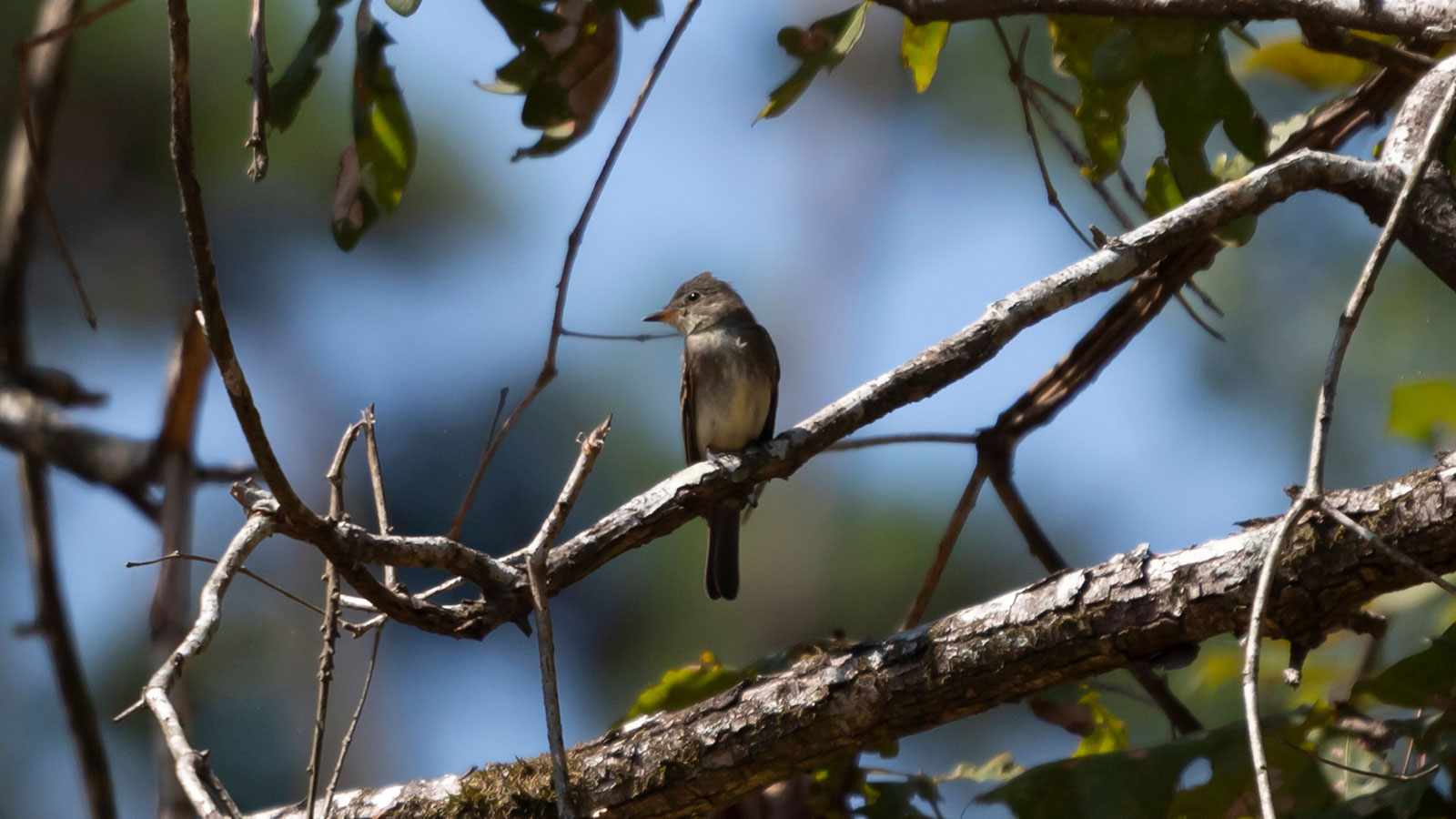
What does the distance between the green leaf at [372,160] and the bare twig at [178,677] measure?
1.35 m

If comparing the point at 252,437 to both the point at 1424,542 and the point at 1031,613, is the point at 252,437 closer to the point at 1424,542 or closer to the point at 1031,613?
the point at 1031,613

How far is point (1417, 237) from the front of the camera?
8.84 ft

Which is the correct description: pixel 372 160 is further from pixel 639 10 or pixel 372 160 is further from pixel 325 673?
pixel 325 673

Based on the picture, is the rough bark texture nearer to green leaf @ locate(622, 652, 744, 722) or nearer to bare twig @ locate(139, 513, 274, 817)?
green leaf @ locate(622, 652, 744, 722)

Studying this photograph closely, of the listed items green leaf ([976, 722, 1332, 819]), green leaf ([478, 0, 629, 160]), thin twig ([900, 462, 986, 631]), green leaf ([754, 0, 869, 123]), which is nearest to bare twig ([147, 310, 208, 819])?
green leaf ([478, 0, 629, 160])

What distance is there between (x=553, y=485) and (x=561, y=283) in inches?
308

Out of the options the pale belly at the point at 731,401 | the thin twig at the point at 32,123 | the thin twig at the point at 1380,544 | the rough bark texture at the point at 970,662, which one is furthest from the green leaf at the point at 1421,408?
the thin twig at the point at 32,123

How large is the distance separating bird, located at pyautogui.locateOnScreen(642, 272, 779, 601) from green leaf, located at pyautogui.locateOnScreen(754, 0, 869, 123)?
2.36 m

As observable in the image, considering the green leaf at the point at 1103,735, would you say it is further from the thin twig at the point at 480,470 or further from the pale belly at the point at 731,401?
the pale belly at the point at 731,401

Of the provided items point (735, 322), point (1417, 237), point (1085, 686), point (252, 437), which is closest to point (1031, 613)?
point (1085, 686)

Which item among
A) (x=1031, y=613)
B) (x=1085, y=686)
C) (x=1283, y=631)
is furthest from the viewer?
(x=1085, y=686)

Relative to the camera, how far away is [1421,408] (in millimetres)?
3023

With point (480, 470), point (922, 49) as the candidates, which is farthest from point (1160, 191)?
point (480, 470)

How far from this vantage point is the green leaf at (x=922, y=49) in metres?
3.51
